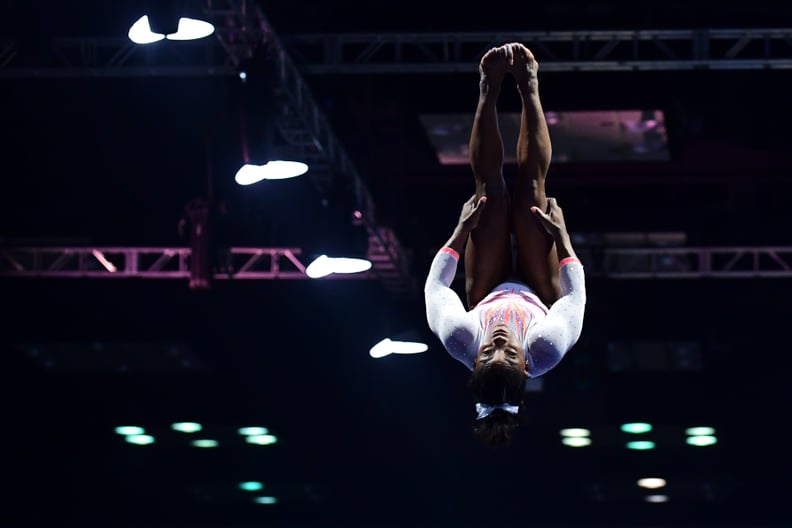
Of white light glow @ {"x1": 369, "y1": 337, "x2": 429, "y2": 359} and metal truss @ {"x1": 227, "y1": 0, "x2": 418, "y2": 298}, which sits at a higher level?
metal truss @ {"x1": 227, "y1": 0, "x2": 418, "y2": 298}

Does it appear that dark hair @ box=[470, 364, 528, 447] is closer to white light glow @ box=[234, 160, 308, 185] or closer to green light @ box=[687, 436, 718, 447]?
white light glow @ box=[234, 160, 308, 185]

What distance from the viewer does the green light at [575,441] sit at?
715 inches

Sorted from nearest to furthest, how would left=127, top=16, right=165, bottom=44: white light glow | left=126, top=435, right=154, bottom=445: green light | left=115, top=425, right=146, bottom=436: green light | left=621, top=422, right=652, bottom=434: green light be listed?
1. left=127, top=16, right=165, bottom=44: white light glow
2. left=621, top=422, right=652, bottom=434: green light
3. left=115, top=425, right=146, bottom=436: green light
4. left=126, top=435, right=154, bottom=445: green light

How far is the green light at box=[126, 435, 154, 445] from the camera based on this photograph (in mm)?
18672

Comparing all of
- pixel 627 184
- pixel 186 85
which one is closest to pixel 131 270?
pixel 186 85

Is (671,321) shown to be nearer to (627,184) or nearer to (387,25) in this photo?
(627,184)

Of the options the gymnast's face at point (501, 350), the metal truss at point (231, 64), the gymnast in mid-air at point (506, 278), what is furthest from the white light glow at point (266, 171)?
the gymnast's face at point (501, 350)

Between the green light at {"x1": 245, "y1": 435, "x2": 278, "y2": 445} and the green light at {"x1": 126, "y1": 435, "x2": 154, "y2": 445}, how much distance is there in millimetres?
1212

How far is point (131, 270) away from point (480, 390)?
29.3 feet

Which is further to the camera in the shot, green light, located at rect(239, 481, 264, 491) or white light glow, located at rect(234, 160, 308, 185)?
green light, located at rect(239, 481, 264, 491)

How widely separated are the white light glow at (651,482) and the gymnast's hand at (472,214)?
12864 mm

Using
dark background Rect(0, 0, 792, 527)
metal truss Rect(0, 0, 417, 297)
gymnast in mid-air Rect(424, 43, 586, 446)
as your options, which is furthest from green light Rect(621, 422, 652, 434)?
gymnast in mid-air Rect(424, 43, 586, 446)

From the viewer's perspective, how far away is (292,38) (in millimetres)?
11195

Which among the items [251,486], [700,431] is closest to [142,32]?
[700,431]
